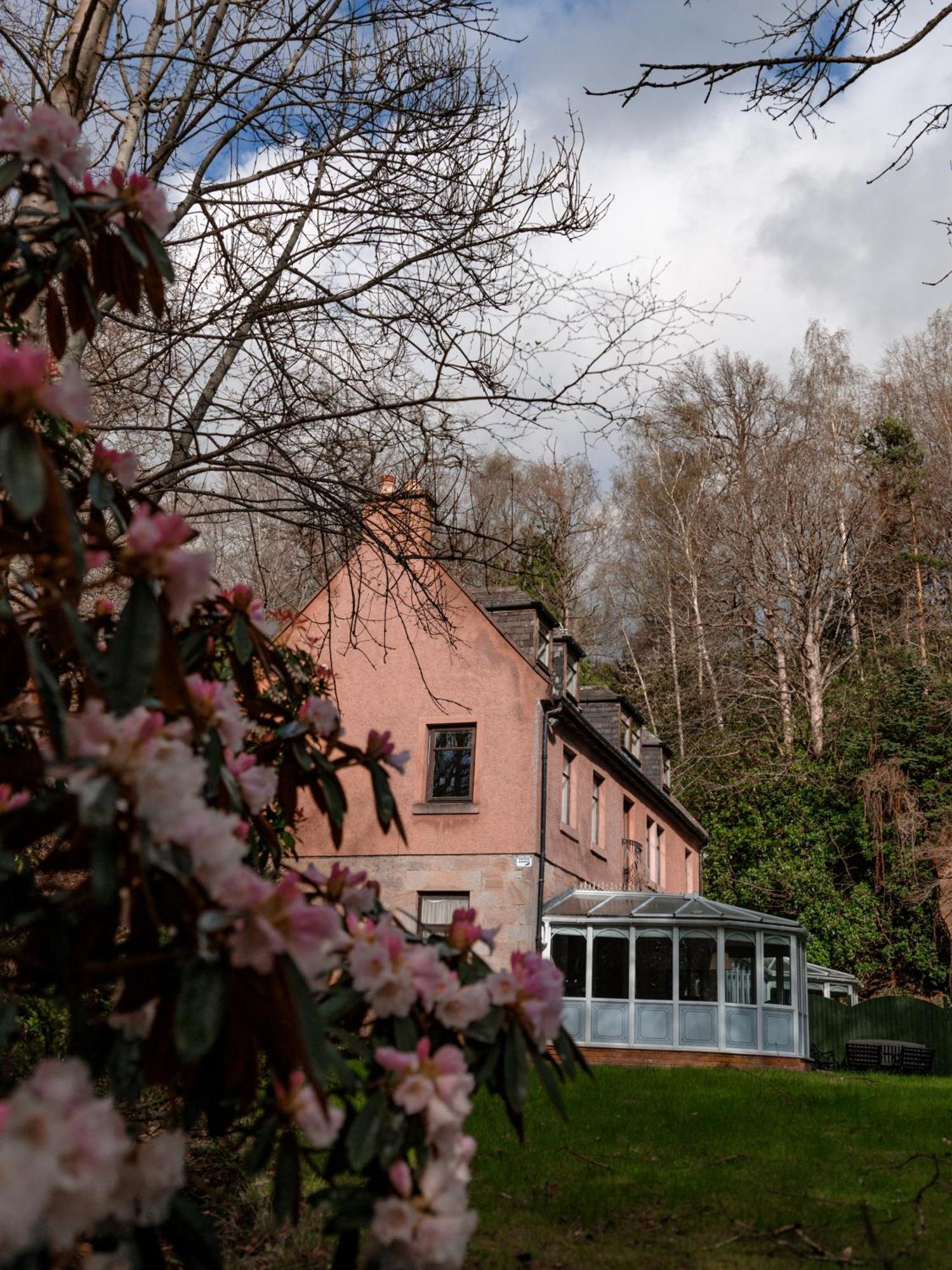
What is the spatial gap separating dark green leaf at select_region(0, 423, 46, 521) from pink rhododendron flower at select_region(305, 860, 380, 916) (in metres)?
1.22

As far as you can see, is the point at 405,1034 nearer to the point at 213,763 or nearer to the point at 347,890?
the point at 347,890

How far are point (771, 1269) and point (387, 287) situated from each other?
564cm

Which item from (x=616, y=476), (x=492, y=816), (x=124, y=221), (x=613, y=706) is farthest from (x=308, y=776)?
(x=616, y=476)

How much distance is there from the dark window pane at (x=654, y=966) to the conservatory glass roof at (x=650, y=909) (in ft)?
1.63

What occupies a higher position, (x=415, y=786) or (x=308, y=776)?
(x=415, y=786)

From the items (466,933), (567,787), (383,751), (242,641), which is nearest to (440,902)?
(567,787)

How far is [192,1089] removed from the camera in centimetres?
217

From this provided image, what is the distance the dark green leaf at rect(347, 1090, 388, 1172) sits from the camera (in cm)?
210

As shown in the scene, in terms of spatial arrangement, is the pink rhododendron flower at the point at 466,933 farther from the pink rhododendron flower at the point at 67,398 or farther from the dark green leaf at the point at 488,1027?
the pink rhododendron flower at the point at 67,398

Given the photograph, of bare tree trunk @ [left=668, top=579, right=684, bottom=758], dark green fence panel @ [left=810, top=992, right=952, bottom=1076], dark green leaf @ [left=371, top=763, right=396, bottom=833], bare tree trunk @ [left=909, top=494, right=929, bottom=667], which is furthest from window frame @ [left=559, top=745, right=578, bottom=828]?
dark green leaf @ [left=371, top=763, right=396, bottom=833]

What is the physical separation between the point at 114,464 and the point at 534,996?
1558 millimetres

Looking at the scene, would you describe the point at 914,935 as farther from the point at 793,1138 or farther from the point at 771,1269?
the point at 771,1269

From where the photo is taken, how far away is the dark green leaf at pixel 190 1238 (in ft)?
6.44

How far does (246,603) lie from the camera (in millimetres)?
2850
